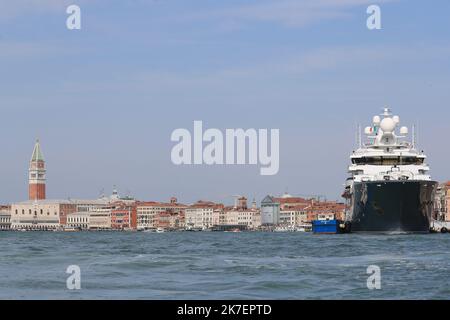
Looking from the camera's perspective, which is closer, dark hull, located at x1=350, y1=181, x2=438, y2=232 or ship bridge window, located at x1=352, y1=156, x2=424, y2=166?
dark hull, located at x1=350, y1=181, x2=438, y2=232

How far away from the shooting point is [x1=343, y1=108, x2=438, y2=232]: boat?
233 ft

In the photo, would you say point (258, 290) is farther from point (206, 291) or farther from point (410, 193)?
point (410, 193)

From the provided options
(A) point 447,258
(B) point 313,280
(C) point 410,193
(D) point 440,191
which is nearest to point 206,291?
(B) point 313,280

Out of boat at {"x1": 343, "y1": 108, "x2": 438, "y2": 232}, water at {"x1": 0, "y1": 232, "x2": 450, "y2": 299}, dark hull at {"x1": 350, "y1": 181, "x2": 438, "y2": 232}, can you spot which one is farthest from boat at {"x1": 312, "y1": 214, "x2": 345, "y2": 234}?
water at {"x1": 0, "y1": 232, "x2": 450, "y2": 299}

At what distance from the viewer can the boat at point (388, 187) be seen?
70.9 metres

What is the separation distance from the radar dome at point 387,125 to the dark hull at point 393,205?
1274cm

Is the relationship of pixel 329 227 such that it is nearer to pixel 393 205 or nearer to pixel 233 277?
pixel 393 205

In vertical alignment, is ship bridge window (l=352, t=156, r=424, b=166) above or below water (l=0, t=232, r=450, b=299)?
above

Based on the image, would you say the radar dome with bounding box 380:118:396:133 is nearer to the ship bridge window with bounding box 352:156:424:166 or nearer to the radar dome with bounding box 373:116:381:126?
the radar dome with bounding box 373:116:381:126

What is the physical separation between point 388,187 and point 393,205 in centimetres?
138

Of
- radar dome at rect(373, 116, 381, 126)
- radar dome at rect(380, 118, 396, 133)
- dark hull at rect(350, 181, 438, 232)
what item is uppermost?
radar dome at rect(373, 116, 381, 126)

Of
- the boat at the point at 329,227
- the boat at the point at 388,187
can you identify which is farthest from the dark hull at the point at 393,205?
the boat at the point at 329,227

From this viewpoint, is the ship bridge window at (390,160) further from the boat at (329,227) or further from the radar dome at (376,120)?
the radar dome at (376,120)
